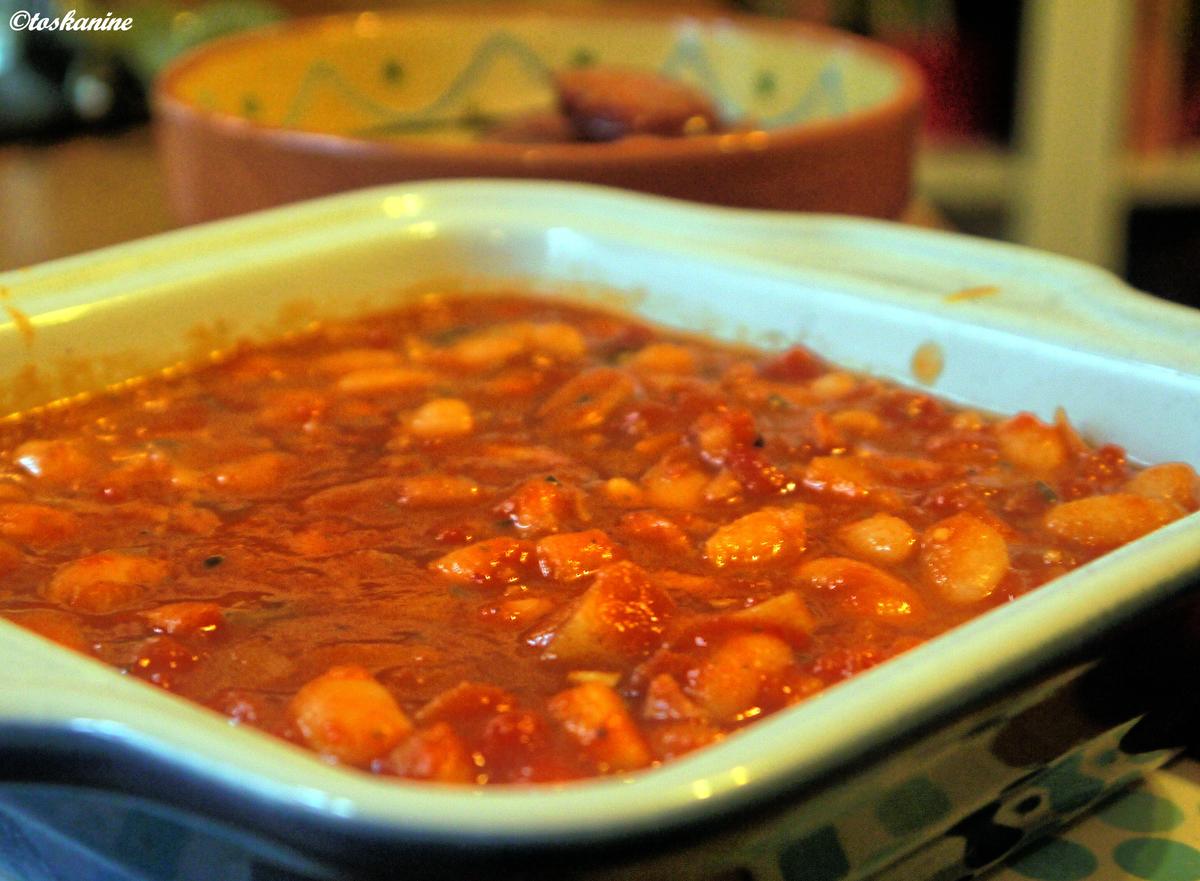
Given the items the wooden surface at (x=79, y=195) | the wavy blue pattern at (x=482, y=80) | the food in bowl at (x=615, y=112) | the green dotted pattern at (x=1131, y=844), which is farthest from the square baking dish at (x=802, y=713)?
the wooden surface at (x=79, y=195)

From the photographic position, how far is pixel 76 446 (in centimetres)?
122

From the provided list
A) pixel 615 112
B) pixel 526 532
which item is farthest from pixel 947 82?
pixel 526 532

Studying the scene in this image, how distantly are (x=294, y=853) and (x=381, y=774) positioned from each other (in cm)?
14

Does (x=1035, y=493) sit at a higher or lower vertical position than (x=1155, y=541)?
lower

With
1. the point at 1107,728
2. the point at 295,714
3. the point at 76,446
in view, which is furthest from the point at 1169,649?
the point at 76,446

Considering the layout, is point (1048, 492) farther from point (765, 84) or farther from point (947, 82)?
point (947, 82)

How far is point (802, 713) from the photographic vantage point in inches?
25.3

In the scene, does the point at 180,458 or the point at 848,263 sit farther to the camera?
the point at 848,263

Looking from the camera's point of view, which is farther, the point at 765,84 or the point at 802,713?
the point at 765,84

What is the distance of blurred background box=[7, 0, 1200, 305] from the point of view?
3.14m

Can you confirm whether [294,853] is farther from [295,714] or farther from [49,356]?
[49,356]

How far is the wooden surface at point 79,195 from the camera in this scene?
9.87ft

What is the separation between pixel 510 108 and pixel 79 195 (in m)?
1.39

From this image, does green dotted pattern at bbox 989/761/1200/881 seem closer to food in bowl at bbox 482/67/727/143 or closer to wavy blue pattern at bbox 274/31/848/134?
food in bowl at bbox 482/67/727/143
